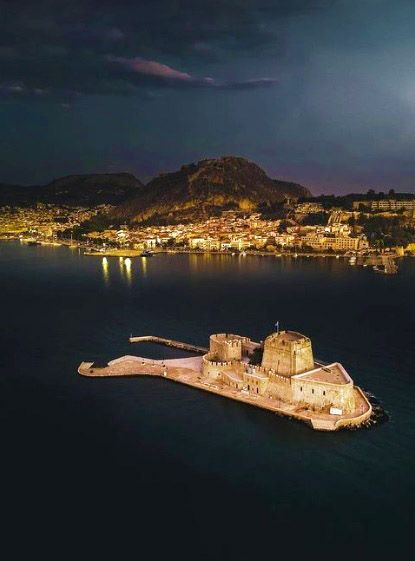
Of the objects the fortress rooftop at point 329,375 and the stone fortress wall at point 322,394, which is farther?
the fortress rooftop at point 329,375

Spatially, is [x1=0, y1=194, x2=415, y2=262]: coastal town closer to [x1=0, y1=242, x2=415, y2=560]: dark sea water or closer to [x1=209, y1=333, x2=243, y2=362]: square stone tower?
[x1=0, y1=242, x2=415, y2=560]: dark sea water

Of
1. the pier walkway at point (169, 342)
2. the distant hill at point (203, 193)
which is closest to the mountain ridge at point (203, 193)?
the distant hill at point (203, 193)

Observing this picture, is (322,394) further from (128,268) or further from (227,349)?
(128,268)

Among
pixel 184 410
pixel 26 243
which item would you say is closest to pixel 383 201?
pixel 26 243

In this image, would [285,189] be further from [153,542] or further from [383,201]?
[153,542]

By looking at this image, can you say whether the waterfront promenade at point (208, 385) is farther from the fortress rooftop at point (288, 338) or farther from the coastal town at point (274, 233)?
the coastal town at point (274, 233)

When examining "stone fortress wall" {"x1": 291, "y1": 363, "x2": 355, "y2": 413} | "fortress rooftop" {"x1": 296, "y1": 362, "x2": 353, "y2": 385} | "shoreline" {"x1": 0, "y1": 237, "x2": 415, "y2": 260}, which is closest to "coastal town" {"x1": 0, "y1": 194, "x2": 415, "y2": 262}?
"shoreline" {"x1": 0, "y1": 237, "x2": 415, "y2": 260}
